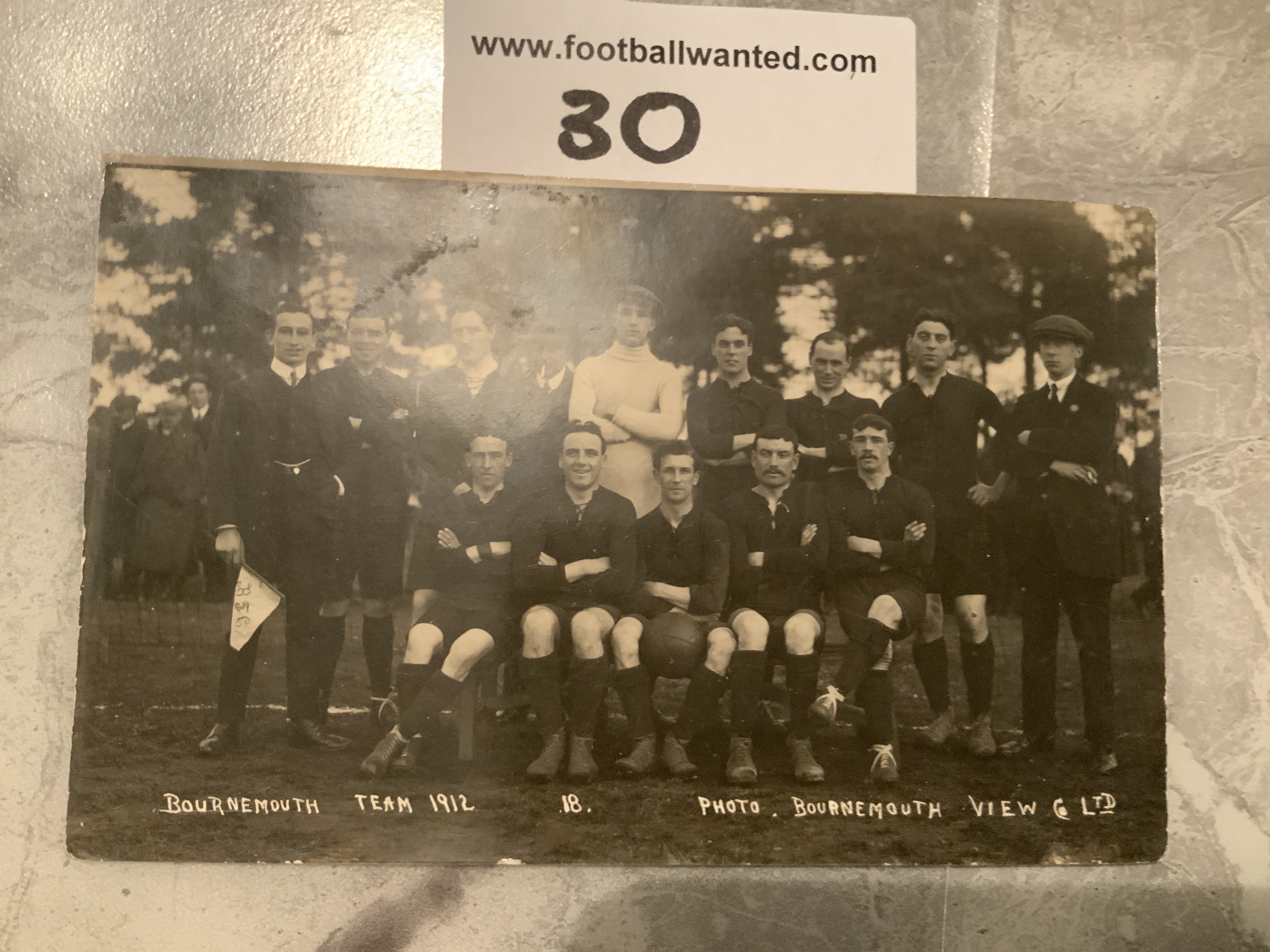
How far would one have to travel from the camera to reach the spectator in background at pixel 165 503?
3.36 feet

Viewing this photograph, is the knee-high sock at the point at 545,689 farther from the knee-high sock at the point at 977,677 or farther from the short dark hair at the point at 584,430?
the knee-high sock at the point at 977,677

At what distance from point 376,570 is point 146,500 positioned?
11.1 inches

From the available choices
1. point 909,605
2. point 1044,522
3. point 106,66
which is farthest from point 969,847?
point 106,66

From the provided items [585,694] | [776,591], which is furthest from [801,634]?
[585,694]

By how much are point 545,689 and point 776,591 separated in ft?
0.99

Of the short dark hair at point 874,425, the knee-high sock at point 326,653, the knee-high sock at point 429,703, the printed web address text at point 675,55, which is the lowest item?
the knee-high sock at point 429,703

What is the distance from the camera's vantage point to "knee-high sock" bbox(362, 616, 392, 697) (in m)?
1.03

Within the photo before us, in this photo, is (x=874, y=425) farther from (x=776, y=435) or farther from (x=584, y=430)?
(x=584, y=430)

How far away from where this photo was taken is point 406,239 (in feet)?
3.45

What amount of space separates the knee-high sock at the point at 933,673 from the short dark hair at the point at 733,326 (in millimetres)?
428

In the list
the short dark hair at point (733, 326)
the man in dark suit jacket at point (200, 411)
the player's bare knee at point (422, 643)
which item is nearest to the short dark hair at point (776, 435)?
the short dark hair at point (733, 326)

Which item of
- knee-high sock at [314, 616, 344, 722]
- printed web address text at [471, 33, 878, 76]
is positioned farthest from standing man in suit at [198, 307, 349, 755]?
printed web address text at [471, 33, 878, 76]

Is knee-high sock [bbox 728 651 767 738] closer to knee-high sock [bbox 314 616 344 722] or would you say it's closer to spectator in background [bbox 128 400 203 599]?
knee-high sock [bbox 314 616 344 722]

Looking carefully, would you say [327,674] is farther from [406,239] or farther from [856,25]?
[856,25]
